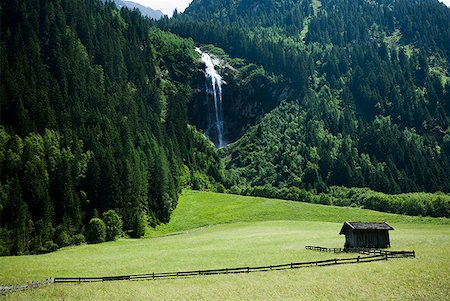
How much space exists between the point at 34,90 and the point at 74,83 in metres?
21.3

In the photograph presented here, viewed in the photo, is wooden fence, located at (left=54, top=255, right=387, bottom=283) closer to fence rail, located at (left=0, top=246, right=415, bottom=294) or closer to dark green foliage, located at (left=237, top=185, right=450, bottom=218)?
fence rail, located at (left=0, top=246, right=415, bottom=294)

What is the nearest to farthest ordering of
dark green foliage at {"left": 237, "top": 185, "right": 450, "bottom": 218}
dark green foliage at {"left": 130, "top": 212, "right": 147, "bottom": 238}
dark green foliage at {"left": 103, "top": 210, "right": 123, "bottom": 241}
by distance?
dark green foliage at {"left": 103, "top": 210, "right": 123, "bottom": 241}
dark green foliage at {"left": 130, "top": 212, "right": 147, "bottom": 238}
dark green foliage at {"left": 237, "top": 185, "right": 450, "bottom": 218}

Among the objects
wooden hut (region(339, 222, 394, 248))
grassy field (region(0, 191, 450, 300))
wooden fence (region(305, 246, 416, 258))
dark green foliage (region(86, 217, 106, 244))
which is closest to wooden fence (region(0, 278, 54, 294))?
grassy field (region(0, 191, 450, 300))

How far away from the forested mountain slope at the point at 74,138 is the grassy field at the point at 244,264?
40.2 feet

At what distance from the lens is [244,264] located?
63.5m

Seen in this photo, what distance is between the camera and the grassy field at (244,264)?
4491 centimetres

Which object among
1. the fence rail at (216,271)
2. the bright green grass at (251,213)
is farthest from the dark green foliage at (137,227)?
the fence rail at (216,271)

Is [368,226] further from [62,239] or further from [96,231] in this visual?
[62,239]

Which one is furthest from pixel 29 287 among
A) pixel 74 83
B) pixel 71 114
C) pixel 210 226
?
pixel 74 83

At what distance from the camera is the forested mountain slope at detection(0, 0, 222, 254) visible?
10144cm

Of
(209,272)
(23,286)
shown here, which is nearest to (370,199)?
(209,272)

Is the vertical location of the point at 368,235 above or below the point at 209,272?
above

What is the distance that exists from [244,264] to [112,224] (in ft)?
180

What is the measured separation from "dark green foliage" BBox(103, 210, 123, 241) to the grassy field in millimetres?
7351
